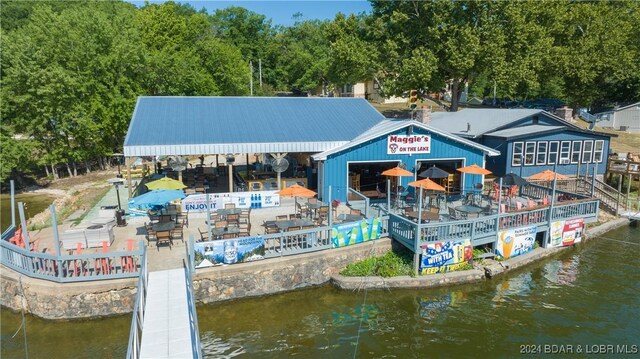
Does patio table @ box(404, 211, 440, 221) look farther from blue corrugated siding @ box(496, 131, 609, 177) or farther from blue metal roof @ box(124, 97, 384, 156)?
blue corrugated siding @ box(496, 131, 609, 177)

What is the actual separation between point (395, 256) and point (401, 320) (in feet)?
11.0

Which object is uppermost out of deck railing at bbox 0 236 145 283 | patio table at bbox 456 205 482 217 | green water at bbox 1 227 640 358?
patio table at bbox 456 205 482 217

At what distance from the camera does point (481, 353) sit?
11844 mm

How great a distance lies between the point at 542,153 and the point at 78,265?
24636 millimetres

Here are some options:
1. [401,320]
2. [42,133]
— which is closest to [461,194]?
[401,320]

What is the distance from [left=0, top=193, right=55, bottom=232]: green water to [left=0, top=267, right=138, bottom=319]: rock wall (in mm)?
13472

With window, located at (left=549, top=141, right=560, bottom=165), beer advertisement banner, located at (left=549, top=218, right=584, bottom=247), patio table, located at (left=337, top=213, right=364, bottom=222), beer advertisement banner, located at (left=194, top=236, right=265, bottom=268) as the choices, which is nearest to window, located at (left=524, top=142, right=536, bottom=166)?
window, located at (left=549, top=141, right=560, bottom=165)

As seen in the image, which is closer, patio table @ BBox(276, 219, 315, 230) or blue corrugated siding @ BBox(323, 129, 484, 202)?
patio table @ BBox(276, 219, 315, 230)

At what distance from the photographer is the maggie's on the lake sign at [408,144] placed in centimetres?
2086

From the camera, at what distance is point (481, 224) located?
1664 cm

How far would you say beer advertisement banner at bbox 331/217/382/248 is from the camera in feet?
51.6

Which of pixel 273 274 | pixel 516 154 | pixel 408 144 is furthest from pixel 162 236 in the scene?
pixel 516 154

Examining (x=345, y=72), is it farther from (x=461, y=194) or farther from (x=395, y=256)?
(x=395, y=256)

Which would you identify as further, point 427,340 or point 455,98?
point 455,98
